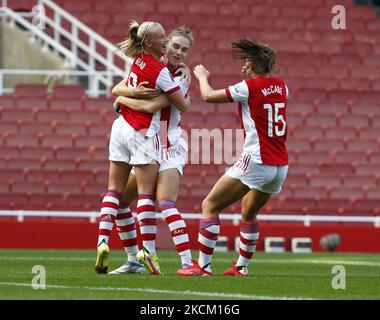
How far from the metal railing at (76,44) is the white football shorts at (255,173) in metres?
11.2

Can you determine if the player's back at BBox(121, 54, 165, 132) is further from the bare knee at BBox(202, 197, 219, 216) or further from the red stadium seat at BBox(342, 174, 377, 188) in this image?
the red stadium seat at BBox(342, 174, 377, 188)

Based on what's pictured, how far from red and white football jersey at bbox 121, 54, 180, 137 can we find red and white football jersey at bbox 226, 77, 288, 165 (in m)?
0.53

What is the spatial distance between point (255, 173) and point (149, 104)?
3.24 feet

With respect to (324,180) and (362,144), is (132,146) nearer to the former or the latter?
(324,180)

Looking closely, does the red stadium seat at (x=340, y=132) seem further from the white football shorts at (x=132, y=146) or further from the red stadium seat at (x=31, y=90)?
the white football shorts at (x=132, y=146)

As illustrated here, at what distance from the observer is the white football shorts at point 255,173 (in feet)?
30.3

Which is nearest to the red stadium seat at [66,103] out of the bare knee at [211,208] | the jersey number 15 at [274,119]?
the bare knee at [211,208]

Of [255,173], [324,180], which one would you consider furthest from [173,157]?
[324,180]

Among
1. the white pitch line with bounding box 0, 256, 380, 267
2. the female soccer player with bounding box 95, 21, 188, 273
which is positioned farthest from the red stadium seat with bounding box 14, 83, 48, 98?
the female soccer player with bounding box 95, 21, 188, 273

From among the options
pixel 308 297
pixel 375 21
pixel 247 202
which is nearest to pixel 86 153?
pixel 375 21

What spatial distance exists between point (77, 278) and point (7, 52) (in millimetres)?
13840

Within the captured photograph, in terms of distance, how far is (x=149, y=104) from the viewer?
9.39 meters

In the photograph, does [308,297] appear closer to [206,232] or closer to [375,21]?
[206,232]

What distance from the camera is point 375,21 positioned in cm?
2394
